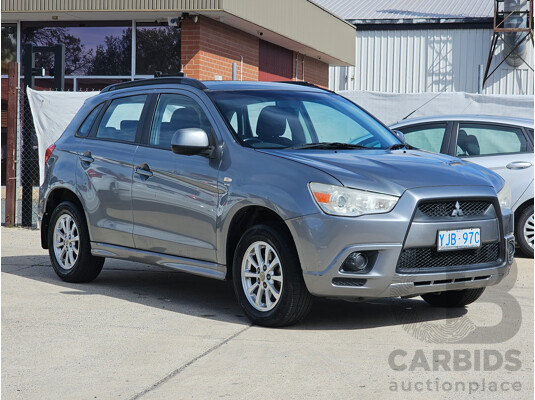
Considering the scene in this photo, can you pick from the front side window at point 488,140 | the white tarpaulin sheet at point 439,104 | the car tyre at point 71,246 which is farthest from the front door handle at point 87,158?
the white tarpaulin sheet at point 439,104

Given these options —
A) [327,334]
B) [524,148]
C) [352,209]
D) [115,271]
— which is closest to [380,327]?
[327,334]

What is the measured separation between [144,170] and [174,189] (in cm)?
45

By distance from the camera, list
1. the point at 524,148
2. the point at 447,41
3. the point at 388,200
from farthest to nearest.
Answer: the point at 447,41, the point at 524,148, the point at 388,200

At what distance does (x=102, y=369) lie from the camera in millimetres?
5258

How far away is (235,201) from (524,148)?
5.04 meters

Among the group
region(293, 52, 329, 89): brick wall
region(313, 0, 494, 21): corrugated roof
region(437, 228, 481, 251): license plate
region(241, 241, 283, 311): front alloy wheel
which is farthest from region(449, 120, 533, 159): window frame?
region(313, 0, 494, 21): corrugated roof

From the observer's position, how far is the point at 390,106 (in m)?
14.5

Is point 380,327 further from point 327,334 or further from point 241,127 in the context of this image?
point 241,127

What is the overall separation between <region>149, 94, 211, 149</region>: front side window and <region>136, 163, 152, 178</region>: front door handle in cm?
20

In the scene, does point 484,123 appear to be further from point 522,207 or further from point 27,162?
point 27,162

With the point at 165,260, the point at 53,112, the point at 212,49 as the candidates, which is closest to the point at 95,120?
the point at 165,260

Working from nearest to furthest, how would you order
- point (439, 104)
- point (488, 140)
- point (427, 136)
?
point (488, 140)
point (427, 136)
point (439, 104)

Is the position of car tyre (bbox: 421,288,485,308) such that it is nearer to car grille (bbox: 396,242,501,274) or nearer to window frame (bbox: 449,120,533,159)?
car grille (bbox: 396,242,501,274)

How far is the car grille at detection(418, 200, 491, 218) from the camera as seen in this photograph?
20.0 feet
